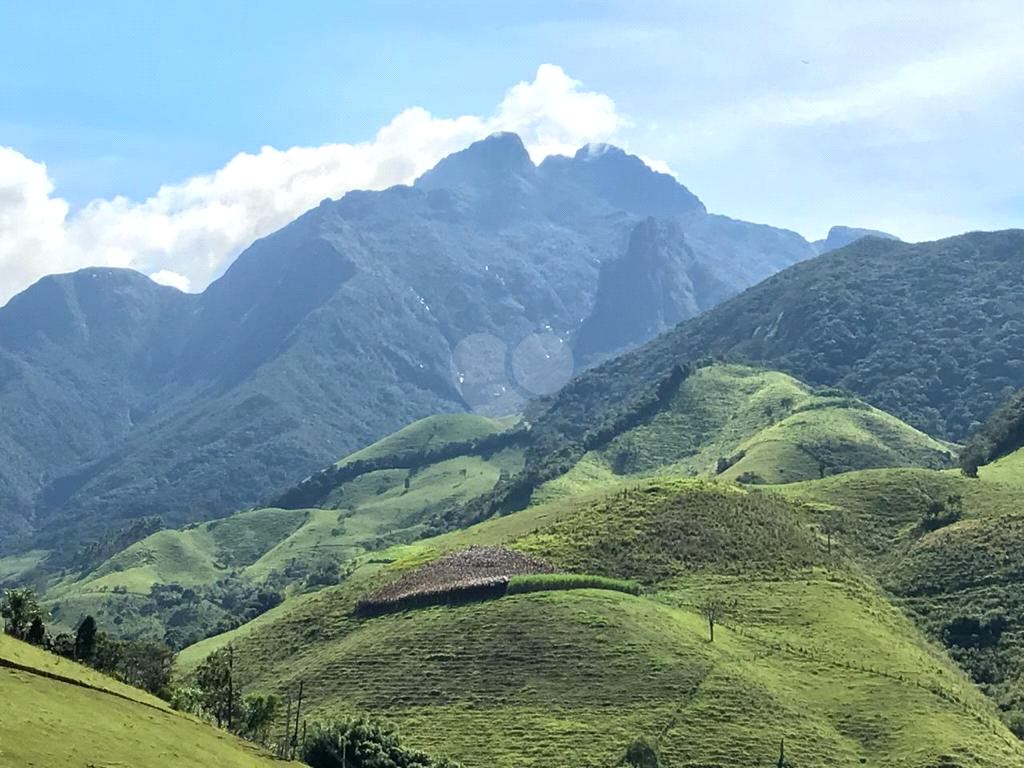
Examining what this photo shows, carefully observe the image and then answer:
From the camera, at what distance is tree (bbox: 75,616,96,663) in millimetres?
98438

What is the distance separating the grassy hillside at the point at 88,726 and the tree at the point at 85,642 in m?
8.69

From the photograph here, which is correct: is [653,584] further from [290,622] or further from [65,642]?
[65,642]

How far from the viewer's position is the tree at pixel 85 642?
9844cm

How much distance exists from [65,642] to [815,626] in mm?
92059

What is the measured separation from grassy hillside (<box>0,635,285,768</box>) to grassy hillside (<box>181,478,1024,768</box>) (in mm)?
35157

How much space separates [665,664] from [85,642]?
214 feet

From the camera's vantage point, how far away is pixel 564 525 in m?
186

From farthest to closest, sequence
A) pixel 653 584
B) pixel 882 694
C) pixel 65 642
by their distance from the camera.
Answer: pixel 653 584, pixel 882 694, pixel 65 642

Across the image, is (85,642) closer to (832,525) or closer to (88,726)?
(88,726)

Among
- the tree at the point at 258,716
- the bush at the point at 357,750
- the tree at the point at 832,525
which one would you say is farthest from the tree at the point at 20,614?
the tree at the point at 832,525

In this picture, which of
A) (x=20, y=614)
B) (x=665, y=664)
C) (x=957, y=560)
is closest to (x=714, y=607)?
(x=665, y=664)

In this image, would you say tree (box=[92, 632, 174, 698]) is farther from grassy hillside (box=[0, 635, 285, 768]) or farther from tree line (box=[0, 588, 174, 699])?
grassy hillside (box=[0, 635, 285, 768])

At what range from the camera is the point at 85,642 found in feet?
325

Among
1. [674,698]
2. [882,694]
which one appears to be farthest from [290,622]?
[882,694]
